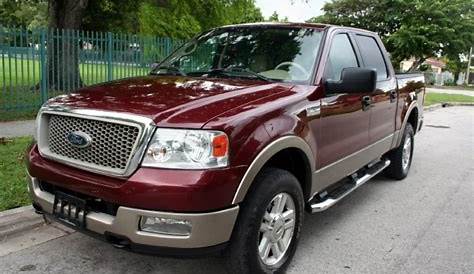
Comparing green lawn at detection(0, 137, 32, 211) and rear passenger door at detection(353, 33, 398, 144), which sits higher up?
rear passenger door at detection(353, 33, 398, 144)

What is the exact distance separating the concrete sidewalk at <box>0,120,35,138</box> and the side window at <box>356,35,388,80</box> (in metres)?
5.26

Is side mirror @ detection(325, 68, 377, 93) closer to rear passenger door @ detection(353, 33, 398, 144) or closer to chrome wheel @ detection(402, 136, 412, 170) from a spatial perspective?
rear passenger door @ detection(353, 33, 398, 144)

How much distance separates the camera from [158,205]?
9.50ft

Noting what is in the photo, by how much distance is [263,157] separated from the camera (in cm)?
327

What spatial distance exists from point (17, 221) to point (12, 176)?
3.91ft

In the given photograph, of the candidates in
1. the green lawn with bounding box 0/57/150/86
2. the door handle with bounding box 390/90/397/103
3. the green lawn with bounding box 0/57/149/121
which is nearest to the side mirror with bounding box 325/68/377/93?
the door handle with bounding box 390/90/397/103

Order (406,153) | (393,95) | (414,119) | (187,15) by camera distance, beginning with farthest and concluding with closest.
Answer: (187,15), (414,119), (406,153), (393,95)

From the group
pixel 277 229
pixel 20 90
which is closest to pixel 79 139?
pixel 277 229

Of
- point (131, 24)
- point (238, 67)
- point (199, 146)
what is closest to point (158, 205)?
point (199, 146)

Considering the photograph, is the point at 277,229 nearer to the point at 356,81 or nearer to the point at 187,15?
the point at 356,81

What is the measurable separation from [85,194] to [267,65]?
1.96m

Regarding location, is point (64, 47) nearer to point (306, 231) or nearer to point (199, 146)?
point (306, 231)

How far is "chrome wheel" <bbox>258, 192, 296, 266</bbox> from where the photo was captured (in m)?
3.50

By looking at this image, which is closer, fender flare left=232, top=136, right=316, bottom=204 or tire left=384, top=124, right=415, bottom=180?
fender flare left=232, top=136, right=316, bottom=204
